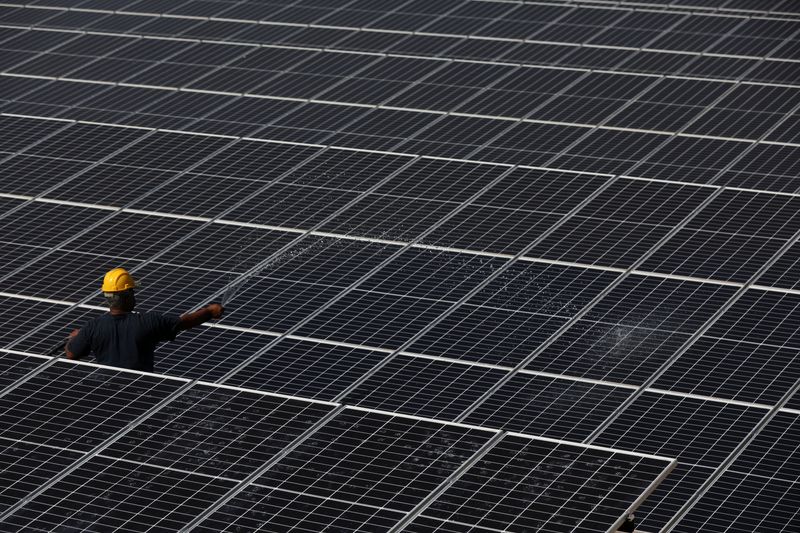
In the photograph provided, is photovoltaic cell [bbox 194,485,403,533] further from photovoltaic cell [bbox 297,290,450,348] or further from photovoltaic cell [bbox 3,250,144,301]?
photovoltaic cell [bbox 3,250,144,301]

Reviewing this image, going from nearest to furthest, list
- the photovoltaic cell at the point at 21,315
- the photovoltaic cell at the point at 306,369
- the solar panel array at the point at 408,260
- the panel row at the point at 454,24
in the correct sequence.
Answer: the solar panel array at the point at 408,260, the photovoltaic cell at the point at 306,369, the photovoltaic cell at the point at 21,315, the panel row at the point at 454,24

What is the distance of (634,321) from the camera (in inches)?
865

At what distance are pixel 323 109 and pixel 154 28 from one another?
20.9 feet

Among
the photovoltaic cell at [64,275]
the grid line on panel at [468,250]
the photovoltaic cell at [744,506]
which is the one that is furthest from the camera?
the photovoltaic cell at [64,275]

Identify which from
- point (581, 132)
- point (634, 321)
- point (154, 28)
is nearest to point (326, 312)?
point (634, 321)

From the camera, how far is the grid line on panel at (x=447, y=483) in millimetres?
13570

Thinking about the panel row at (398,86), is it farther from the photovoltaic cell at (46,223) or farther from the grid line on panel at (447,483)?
the grid line on panel at (447,483)

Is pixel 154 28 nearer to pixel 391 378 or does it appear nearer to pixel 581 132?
pixel 581 132

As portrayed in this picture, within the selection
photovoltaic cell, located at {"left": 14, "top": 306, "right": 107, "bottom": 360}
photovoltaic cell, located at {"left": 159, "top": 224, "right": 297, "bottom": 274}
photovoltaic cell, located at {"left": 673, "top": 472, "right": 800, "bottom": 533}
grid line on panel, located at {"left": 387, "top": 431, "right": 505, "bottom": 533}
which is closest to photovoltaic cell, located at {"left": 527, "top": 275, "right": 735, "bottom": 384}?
photovoltaic cell, located at {"left": 673, "top": 472, "right": 800, "bottom": 533}

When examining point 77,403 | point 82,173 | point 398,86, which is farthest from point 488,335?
point 398,86

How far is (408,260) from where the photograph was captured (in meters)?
24.0

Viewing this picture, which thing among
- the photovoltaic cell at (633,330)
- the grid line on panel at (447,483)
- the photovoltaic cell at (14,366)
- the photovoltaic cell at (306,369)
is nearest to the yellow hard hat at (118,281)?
the photovoltaic cell at (14,366)

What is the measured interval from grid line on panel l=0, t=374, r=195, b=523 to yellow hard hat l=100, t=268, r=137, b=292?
7.00 ft

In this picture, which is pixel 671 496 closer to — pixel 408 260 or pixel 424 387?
pixel 424 387
